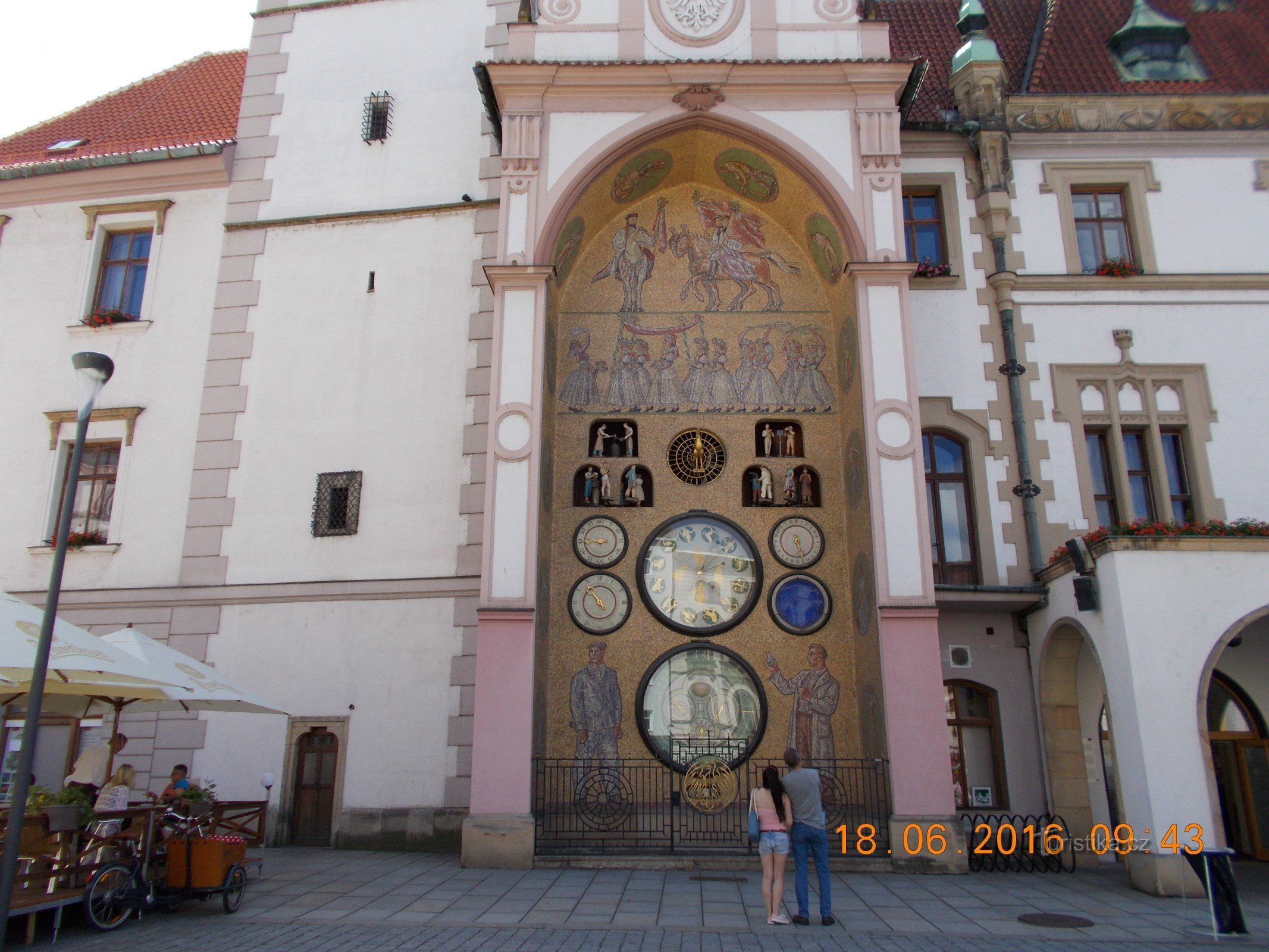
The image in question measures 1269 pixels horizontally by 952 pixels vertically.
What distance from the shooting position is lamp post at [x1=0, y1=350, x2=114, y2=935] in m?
6.68

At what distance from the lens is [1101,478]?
14.6m

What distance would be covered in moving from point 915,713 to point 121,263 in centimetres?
1529

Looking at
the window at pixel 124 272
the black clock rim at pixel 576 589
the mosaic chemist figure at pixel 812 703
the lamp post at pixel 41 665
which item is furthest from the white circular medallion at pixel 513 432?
the window at pixel 124 272

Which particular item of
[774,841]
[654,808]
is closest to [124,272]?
[654,808]

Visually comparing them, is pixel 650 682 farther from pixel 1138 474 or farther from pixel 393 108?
pixel 393 108

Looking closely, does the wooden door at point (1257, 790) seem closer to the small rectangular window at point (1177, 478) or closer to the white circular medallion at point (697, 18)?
the small rectangular window at point (1177, 478)

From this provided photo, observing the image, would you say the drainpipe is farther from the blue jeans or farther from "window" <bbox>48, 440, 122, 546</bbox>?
"window" <bbox>48, 440, 122, 546</bbox>

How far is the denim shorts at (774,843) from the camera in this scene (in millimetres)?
8688

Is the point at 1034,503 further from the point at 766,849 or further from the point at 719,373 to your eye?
the point at 766,849

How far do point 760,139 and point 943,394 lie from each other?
4806 millimetres

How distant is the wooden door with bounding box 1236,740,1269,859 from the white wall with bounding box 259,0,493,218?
14786 mm

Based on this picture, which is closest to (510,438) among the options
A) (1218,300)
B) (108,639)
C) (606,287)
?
(606,287)

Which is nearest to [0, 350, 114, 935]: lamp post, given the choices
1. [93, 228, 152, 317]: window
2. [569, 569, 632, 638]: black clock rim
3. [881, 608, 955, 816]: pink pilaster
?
[569, 569, 632, 638]: black clock rim

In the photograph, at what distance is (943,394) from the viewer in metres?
Answer: 14.7
